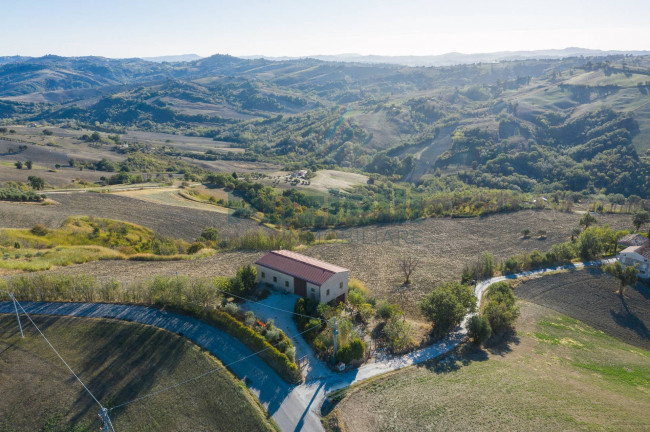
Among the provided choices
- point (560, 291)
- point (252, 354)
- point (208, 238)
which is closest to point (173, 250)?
point (208, 238)

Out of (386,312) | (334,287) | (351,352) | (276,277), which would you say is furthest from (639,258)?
(276,277)

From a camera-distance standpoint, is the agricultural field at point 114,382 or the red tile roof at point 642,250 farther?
the red tile roof at point 642,250

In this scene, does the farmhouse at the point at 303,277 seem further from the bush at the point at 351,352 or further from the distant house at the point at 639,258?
the distant house at the point at 639,258

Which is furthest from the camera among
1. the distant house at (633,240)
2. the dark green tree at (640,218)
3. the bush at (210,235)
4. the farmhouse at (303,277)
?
the bush at (210,235)

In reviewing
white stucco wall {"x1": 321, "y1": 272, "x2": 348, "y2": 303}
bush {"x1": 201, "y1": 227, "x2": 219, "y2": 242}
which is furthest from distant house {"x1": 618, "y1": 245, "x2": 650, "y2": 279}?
bush {"x1": 201, "y1": 227, "x2": 219, "y2": 242}

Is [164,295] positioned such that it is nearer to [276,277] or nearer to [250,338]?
[250,338]

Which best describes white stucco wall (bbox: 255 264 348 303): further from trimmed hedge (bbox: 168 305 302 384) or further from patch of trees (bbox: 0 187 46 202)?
patch of trees (bbox: 0 187 46 202)

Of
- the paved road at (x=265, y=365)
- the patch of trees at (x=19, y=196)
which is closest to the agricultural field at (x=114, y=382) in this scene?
the paved road at (x=265, y=365)

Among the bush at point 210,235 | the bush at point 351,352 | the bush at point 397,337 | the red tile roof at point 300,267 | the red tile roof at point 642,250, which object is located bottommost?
the bush at point 210,235
